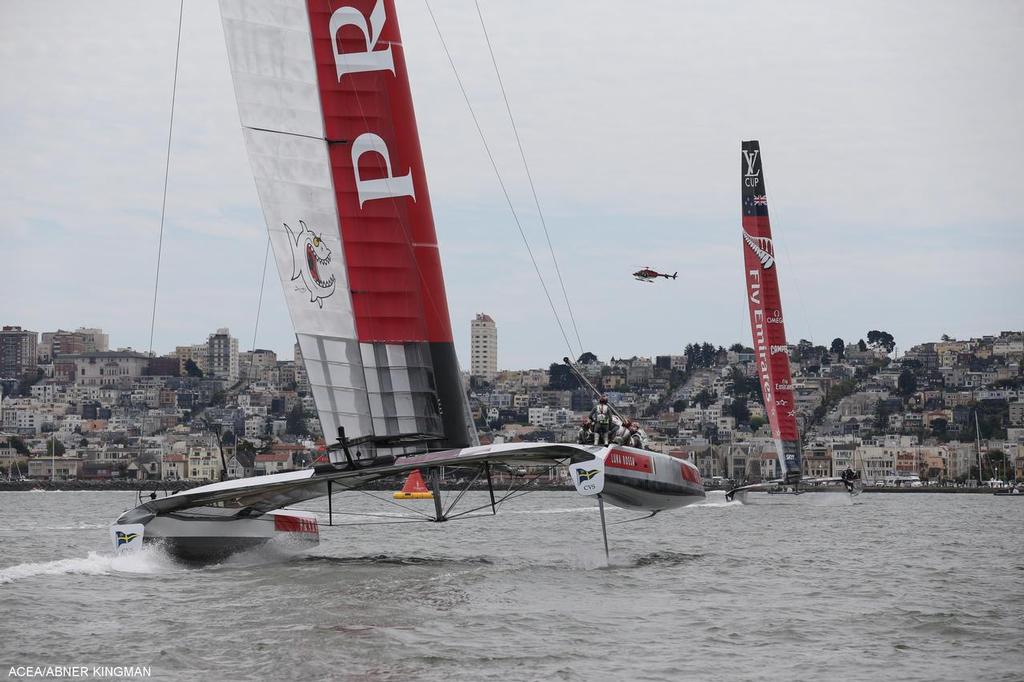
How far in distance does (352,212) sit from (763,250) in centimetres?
2359

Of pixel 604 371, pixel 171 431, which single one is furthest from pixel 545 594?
pixel 604 371

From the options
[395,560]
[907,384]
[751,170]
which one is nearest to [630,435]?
[395,560]

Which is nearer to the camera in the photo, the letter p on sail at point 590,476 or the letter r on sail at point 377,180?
the letter p on sail at point 590,476

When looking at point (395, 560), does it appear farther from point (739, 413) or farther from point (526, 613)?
point (739, 413)

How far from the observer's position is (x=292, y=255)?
1474cm

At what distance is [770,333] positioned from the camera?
36312 mm

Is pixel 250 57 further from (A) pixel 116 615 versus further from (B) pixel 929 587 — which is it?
(B) pixel 929 587

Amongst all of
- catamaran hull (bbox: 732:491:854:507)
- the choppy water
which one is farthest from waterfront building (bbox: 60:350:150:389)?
the choppy water

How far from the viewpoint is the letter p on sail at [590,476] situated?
43.7 feet

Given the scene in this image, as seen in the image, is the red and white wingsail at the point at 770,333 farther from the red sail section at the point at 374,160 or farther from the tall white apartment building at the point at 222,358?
the tall white apartment building at the point at 222,358

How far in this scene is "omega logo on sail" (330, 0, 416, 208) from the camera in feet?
47.7

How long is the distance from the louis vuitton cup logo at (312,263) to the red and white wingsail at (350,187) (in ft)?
0.04

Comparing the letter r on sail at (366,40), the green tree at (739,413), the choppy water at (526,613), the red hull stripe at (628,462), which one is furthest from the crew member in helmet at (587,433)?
the green tree at (739,413)

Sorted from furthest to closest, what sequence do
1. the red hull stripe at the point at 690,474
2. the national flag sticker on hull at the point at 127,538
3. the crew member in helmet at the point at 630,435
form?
the red hull stripe at the point at 690,474, the crew member in helmet at the point at 630,435, the national flag sticker on hull at the point at 127,538
